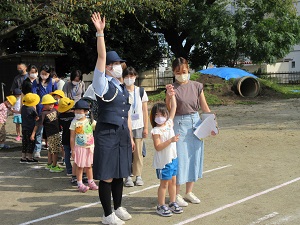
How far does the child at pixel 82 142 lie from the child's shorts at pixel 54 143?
1095mm

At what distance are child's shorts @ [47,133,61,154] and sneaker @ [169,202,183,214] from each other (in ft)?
9.26

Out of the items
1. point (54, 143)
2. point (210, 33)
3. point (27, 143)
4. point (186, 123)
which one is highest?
point (210, 33)

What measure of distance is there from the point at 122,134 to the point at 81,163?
5.05ft

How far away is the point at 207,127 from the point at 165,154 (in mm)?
658

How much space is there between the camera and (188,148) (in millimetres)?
4770

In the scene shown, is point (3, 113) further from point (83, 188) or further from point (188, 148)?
point (188, 148)

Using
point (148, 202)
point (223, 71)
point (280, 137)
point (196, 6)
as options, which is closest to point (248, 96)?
point (223, 71)

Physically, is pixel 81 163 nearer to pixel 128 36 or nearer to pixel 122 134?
pixel 122 134

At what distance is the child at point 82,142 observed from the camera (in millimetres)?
5621

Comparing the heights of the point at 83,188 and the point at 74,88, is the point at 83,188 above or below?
below

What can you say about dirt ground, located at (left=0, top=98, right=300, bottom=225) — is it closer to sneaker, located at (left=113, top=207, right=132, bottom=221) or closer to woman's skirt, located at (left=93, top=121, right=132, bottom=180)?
sneaker, located at (left=113, top=207, right=132, bottom=221)

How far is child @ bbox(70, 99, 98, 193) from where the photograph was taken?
562cm

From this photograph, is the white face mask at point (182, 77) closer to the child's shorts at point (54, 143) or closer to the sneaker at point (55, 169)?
the child's shorts at point (54, 143)

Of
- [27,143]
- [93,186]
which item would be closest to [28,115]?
[27,143]
